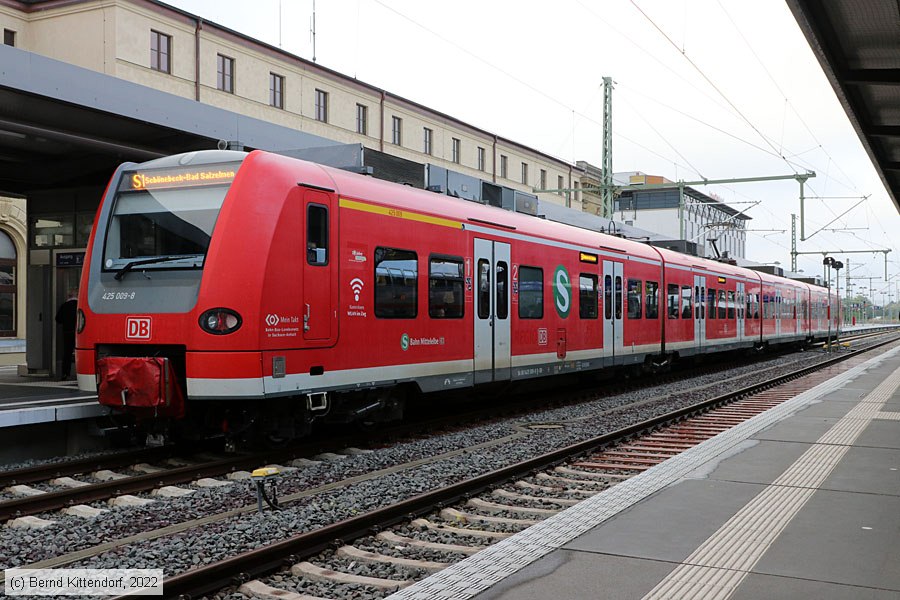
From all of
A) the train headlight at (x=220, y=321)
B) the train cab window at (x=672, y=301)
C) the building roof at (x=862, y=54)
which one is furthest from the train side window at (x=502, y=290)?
the train cab window at (x=672, y=301)

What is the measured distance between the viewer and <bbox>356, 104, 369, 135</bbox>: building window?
40.4 m

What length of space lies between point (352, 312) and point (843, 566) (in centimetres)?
579

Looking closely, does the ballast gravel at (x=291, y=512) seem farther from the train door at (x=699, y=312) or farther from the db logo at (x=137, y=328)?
the train door at (x=699, y=312)

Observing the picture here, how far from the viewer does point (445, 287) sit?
11.3 meters

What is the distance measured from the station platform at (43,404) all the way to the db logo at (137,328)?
1.27 metres

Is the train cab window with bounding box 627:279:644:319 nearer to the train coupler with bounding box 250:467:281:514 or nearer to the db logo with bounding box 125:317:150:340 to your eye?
the db logo with bounding box 125:317:150:340

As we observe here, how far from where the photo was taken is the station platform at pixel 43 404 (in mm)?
8984

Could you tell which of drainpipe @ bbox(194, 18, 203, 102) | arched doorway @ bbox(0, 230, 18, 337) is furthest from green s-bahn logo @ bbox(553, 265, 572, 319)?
arched doorway @ bbox(0, 230, 18, 337)

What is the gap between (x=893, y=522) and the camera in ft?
19.6

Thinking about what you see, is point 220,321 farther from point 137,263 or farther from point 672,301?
point 672,301

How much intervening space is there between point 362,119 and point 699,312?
906 inches

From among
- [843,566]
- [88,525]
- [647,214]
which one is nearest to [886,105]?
[843,566]

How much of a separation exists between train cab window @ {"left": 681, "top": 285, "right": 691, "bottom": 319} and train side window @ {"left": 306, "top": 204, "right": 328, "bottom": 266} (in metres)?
13.9

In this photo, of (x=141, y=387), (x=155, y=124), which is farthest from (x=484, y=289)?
(x=141, y=387)
